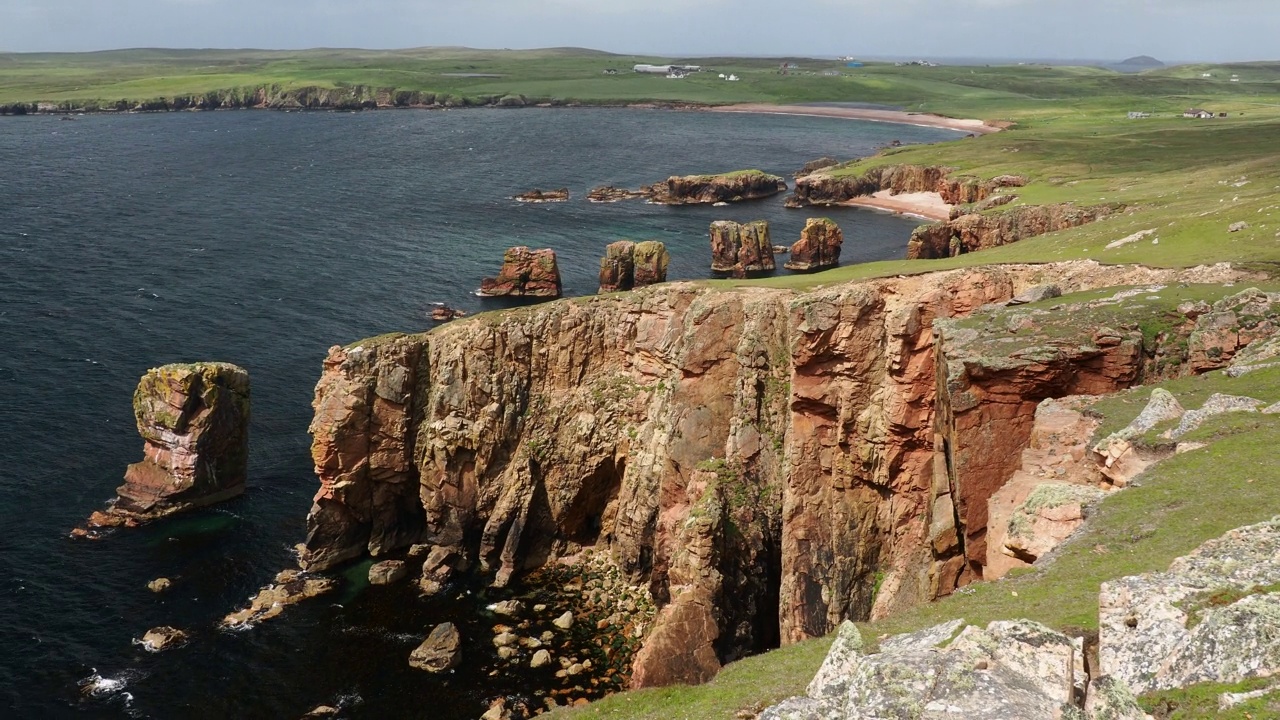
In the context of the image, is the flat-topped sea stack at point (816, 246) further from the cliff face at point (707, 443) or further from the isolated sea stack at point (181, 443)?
the isolated sea stack at point (181, 443)

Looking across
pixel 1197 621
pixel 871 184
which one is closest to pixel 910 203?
pixel 871 184

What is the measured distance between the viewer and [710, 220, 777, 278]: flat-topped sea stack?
118875 millimetres

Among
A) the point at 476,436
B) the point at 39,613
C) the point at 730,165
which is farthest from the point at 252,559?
the point at 730,165

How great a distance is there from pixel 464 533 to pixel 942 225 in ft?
253

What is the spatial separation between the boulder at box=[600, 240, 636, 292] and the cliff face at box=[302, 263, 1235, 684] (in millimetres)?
51746

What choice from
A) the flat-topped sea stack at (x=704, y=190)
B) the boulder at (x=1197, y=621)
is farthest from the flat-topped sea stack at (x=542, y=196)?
the boulder at (x=1197, y=621)

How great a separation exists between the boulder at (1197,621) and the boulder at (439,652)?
33.4m

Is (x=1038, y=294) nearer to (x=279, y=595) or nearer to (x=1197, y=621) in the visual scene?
(x=1197, y=621)

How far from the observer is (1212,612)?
17.0m

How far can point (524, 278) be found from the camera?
353ft

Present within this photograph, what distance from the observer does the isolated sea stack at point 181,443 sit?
6034 centimetres

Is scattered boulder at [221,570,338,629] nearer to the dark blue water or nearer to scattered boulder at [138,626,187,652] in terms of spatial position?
the dark blue water

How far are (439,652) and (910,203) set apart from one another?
428 feet

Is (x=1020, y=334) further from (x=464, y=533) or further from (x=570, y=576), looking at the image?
(x=464, y=533)
